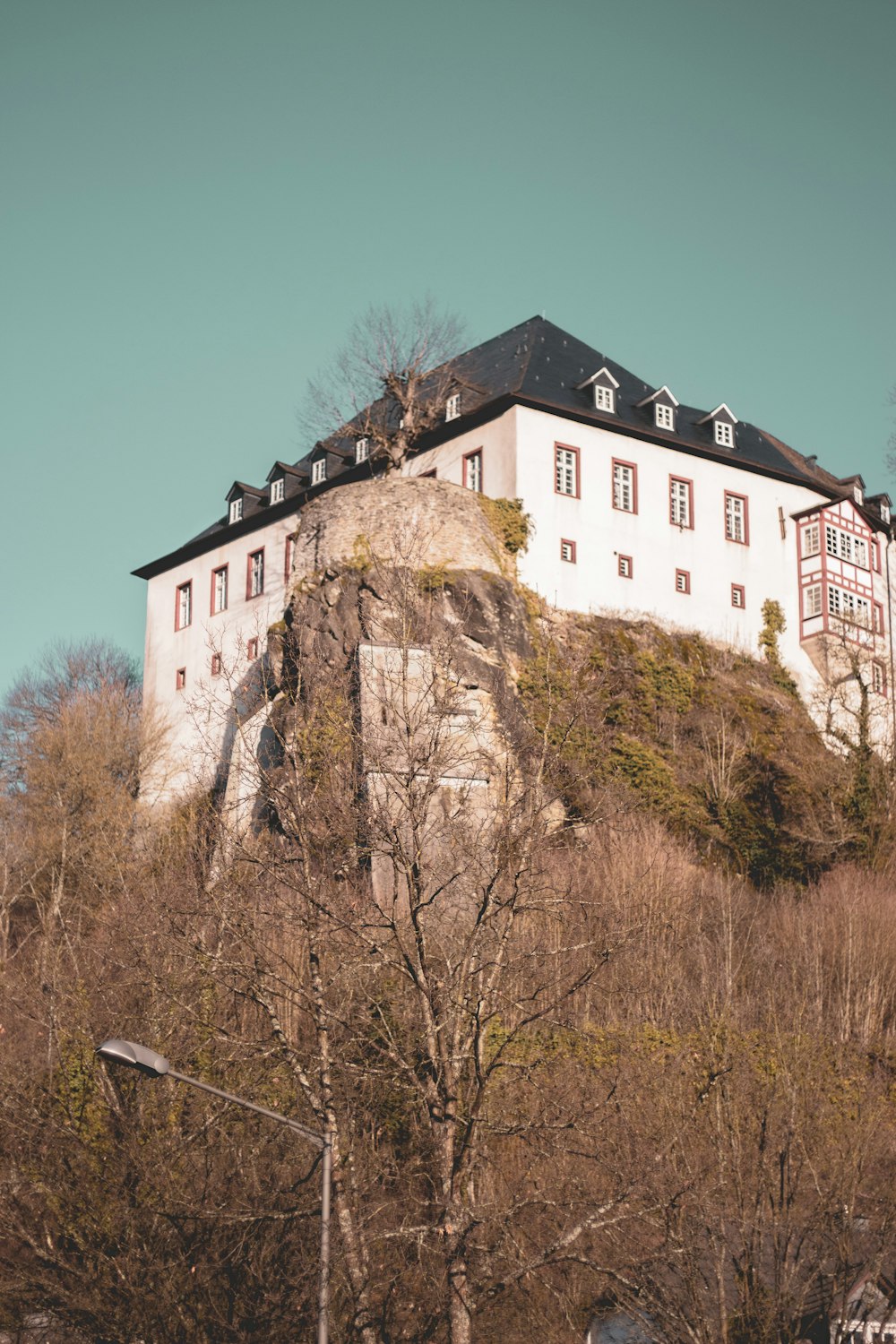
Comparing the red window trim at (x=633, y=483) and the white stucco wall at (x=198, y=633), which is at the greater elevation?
the red window trim at (x=633, y=483)

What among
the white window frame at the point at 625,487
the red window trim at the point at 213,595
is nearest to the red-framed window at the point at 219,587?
the red window trim at the point at 213,595

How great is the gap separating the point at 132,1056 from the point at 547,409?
32.6 meters

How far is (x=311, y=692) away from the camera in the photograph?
2755 centimetres

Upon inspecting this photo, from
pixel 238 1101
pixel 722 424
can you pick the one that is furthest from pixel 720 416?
pixel 238 1101

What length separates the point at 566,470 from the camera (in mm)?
42688

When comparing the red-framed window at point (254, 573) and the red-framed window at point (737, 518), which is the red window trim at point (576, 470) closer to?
the red-framed window at point (737, 518)

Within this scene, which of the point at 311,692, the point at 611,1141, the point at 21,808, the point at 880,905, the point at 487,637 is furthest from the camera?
the point at 21,808

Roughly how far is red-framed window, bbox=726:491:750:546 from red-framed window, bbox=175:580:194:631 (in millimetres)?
16102

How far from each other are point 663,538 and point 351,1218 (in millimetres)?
28558

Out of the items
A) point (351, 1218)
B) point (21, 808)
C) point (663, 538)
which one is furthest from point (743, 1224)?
point (21, 808)

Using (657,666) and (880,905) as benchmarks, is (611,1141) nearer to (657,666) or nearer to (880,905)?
(880,905)

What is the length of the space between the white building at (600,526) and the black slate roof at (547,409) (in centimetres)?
6

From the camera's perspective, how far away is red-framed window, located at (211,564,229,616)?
161ft

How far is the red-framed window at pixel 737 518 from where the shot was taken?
4544cm
